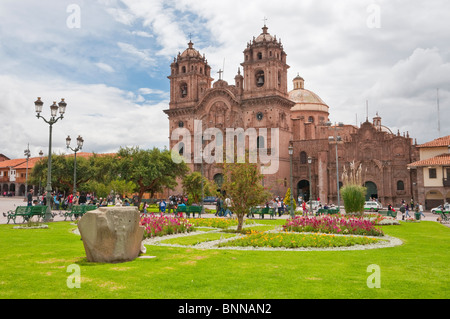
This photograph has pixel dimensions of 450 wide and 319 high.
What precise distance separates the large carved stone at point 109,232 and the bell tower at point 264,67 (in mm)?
39629

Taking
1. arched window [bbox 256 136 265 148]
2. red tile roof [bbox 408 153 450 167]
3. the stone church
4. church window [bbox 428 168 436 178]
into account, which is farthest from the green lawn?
arched window [bbox 256 136 265 148]

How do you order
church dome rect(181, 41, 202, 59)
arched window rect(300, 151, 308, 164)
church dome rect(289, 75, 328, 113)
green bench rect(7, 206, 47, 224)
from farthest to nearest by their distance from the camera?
church dome rect(289, 75, 328, 113)
church dome rect(181, 41, 202, 59)
arched window rect(300, 151, 308, 164)
green bench rect(7, 206, 47, 224)

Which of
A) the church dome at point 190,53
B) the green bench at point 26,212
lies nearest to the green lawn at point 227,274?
the green bench at point 26,212

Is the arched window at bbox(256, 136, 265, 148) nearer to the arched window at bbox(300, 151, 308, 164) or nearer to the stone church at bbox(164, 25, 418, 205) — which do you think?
the stone church at bbox(164, 25, 418, 205)

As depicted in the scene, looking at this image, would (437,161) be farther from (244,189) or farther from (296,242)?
(296,242)

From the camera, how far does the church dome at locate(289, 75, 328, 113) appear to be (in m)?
58.2

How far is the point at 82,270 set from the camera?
741 centimetres

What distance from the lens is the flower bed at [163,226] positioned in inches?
534

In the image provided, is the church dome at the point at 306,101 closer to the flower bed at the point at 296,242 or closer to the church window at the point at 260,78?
the church window at the point at 260,78

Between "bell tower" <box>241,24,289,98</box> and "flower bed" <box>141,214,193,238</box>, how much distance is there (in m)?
33.0

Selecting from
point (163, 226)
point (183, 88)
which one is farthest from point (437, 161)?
point (183, 88)

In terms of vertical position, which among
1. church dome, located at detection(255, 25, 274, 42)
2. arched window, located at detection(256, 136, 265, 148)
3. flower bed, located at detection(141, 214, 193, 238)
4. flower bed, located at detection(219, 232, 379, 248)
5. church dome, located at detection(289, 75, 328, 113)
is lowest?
flower bed, located at detection(219, 232, 379, 248)

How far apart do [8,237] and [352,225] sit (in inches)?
490
